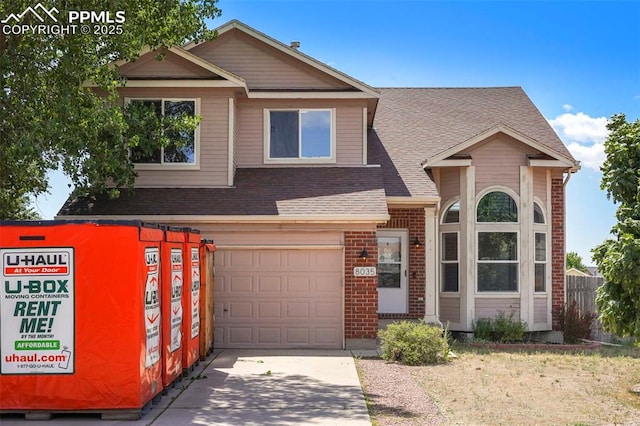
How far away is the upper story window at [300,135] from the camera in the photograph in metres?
17.8

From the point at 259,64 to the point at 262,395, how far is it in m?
9.58

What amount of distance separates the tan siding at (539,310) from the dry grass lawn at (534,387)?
6.40 feet

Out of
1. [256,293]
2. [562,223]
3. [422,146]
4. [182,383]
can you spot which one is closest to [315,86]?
[422,146]

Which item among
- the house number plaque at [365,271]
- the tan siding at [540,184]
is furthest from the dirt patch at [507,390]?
the tan siding at [540,184]

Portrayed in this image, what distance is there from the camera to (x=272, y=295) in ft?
53.5

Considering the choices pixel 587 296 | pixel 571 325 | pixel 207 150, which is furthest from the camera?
pixel 587 296

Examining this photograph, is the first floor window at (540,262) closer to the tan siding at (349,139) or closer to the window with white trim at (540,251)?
the window with white trim at (540,251)

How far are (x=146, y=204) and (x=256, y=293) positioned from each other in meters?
3.04

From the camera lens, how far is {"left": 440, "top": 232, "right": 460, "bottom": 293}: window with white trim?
18578mm

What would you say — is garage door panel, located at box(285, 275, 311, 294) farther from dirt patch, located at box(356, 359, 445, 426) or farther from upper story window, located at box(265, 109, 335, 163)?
upper story window, located at box(265, 109, 335, 163)

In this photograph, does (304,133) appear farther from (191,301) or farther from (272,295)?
(191,301)

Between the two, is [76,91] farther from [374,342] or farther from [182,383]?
[374,342]

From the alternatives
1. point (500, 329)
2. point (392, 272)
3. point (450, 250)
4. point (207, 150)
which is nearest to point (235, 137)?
point (207, 150)

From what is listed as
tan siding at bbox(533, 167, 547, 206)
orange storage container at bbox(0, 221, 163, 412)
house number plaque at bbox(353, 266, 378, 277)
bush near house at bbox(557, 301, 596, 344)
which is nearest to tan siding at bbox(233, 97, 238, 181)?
house number plaque at bbox(353, 266, 378, 277)
